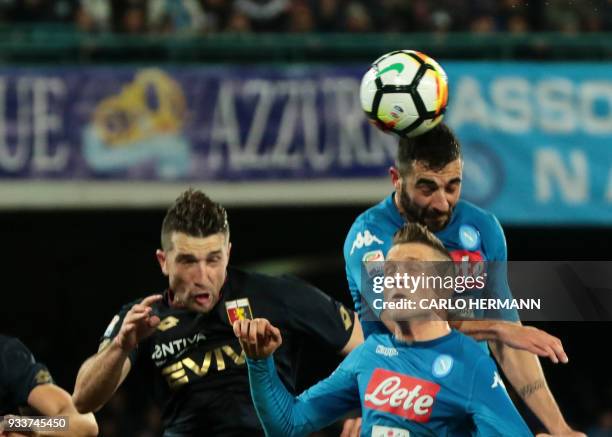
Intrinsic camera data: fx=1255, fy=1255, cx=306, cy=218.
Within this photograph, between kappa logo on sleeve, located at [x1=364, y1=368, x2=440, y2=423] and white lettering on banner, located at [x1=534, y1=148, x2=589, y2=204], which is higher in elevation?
kappa logo on sleeve, located at [x1=364, y1=368, x2=440, y2=423]

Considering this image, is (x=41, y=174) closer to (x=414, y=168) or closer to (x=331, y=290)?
(x=331, y=290)

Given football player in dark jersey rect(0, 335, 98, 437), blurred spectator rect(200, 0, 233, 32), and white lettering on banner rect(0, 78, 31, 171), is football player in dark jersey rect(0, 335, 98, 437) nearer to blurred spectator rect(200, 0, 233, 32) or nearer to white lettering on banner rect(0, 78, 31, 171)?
white lettering on banner rect(0, 78, 31, 171)

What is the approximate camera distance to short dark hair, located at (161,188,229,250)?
592cm

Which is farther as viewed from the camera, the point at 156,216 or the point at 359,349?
the point at 156,216

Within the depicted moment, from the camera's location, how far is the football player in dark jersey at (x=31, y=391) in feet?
19.3

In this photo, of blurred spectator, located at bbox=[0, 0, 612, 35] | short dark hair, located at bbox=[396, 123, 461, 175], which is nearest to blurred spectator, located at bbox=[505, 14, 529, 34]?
blurred spectator, located at bbox=[0, 0, 612, 35]

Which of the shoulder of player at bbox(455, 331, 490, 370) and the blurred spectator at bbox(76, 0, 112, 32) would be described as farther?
the blurred spectator at bbox(76, 0, 112, 32)

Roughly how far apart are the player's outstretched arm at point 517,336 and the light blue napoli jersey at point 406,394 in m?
0.20

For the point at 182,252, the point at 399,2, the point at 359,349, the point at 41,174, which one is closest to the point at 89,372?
the point at 182,252

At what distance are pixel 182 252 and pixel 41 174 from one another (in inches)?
281

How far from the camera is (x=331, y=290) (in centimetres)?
1559

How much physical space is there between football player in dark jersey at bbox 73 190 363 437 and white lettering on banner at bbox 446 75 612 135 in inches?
262

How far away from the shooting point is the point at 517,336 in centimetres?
513

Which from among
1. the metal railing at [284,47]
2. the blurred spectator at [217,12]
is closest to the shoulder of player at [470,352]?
the metal railing at [284,47]
